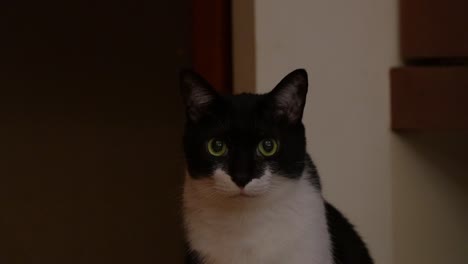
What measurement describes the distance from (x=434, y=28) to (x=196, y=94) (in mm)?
652

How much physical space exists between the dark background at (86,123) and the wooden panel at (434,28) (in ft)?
3.47

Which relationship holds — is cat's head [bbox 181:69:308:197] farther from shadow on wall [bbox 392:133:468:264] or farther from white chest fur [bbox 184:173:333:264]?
shadow on wall [bbox 392:133:468:264]

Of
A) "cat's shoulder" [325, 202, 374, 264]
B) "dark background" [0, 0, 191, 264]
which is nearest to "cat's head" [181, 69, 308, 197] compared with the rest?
"cat's shoulder" [325, 202, 374, 264]

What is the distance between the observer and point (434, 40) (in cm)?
158

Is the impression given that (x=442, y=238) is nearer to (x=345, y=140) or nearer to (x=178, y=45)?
(x=345, y=140)

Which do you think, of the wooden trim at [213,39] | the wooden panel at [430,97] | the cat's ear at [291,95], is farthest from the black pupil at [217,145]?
the wooden panel at [430,97]

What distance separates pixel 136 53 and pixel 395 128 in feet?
3.97

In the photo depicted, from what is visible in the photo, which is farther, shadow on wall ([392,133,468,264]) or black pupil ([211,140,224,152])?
shadow on wall ([392,133,468,264])

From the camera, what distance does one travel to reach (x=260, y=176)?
115 cm

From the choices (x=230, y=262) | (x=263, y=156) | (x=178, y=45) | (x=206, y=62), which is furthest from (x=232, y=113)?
(x=178, y=45)

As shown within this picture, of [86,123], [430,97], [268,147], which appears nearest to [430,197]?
[430,97]

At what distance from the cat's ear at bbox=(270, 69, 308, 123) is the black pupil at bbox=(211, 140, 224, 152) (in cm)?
11

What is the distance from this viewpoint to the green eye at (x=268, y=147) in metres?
1.17

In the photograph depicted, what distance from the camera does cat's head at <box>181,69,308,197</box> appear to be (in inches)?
45.3
